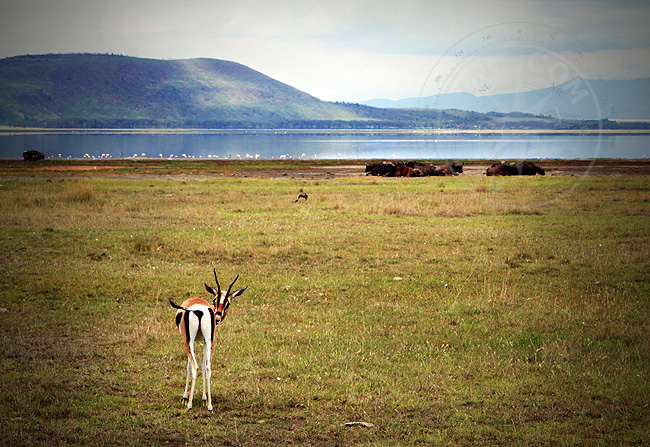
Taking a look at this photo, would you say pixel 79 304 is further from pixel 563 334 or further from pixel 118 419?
pixel 563 334

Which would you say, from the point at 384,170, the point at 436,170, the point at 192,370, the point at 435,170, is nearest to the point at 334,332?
the point at 192,370

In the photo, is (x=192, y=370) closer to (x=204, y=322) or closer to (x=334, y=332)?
(x=204, y=322)

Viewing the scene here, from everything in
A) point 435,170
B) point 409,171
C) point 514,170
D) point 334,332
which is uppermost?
point 514,170

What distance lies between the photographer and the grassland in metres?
7.64

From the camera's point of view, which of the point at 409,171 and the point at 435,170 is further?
the point at 435,170

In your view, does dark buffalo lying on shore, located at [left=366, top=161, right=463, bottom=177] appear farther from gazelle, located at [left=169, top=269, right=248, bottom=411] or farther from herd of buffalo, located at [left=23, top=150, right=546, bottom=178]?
gazelle, located at [left=169, top=269, right=248, bottom=411]

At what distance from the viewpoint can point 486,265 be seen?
17734 mm

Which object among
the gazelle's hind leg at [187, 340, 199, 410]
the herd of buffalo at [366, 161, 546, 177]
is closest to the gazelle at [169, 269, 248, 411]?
the gazelle's hind leg at [187, 340, 199, 410]

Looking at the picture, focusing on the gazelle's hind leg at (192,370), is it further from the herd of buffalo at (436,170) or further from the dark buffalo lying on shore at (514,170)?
the dark buffalo lying on shore at (514,170)

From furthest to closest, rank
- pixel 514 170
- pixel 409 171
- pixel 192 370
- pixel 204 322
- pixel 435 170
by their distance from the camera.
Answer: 1. pixel 435 170
2. pixel 409 171
3. pixel 514 170
4. pixel 192 370
5. pixel 204 322

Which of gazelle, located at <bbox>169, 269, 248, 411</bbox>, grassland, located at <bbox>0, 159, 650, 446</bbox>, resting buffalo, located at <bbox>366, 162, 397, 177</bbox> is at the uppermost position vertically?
resting buffalo, located at <bbox>366, 162, 397, 177</bbox>

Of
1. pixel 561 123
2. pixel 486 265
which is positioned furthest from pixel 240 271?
pixel 561 123

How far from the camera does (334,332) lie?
11352 mm

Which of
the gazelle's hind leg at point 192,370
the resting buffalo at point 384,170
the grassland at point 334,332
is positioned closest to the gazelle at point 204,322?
the gazelle's hind leg at point 192,370
